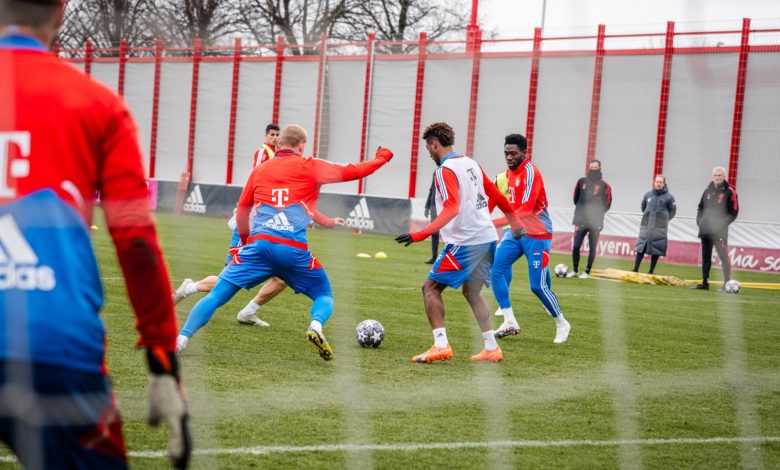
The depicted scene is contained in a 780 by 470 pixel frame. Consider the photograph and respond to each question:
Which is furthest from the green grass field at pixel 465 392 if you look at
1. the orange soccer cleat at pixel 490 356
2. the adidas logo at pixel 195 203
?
the adidas logo at pixel 195 203

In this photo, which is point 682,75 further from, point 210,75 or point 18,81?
point 18,81

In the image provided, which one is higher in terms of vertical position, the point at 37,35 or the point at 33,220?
the point at 37,35

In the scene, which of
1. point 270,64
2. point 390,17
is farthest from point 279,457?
point 390,17

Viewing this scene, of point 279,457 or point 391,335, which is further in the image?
point 391,335

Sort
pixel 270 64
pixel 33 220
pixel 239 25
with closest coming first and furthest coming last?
pixel 33 220 < pixel 270 64 < pixel 239 25

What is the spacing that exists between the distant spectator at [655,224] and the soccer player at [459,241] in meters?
10.5

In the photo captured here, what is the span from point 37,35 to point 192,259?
13.9 meters

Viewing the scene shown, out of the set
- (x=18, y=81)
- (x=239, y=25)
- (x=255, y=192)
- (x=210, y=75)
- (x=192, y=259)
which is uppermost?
(x=239, y=25)

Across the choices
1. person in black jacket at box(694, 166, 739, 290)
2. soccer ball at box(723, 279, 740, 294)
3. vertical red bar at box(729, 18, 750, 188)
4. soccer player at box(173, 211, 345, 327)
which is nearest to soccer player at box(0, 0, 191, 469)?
soccer player at box(173, 211, 345, 327)

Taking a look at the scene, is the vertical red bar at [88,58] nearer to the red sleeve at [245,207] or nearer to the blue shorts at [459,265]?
the red sleeve at [245,207]

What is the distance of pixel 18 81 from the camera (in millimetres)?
2400

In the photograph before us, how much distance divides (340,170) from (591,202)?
10.2 m

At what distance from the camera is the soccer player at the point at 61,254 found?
7.76 feet

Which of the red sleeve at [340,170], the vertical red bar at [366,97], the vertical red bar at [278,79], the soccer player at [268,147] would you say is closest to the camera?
the red sleeve at [340,170]
